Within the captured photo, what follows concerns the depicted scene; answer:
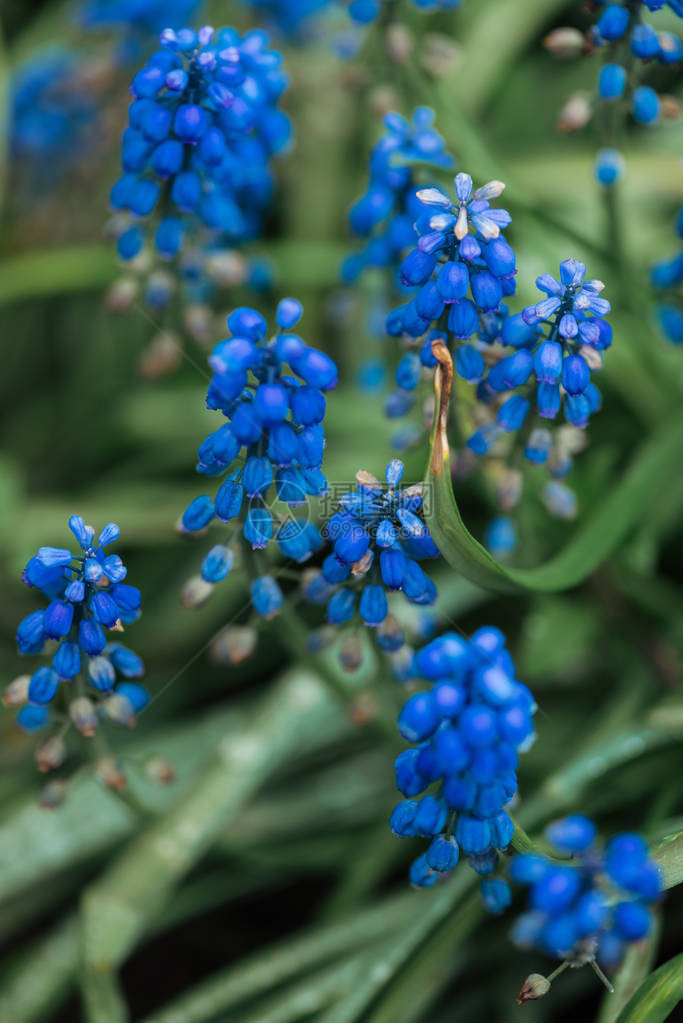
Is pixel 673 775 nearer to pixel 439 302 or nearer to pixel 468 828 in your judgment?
pixel 468 828

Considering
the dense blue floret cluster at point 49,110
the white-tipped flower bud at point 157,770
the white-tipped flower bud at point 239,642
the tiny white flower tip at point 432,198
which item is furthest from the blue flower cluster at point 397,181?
the dense blue floret cluster at point 49,110

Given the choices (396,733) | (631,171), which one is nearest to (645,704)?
(396,733)

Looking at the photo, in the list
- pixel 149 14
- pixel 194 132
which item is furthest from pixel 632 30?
pixel 149 14

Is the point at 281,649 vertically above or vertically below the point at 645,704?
above

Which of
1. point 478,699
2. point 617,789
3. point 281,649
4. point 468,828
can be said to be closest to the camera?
point 478,699

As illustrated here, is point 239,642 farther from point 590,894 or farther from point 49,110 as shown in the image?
point 49,110
